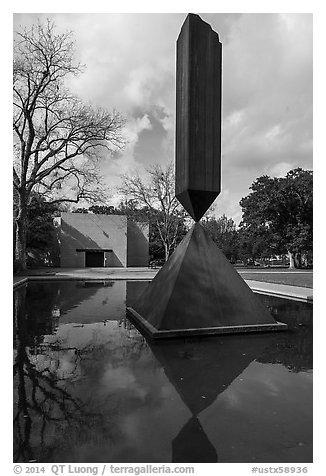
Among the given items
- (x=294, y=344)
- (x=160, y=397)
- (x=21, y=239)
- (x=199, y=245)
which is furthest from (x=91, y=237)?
(x=160, y=397)

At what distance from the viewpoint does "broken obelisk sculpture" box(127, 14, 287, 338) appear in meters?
6.24

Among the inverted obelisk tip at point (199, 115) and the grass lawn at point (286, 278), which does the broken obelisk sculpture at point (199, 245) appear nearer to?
the inverted obelisk tip at point (199, 115)

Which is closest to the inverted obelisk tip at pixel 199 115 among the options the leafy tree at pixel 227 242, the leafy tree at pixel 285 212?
the leafy tree at pixel 285 212

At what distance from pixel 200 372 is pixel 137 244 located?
34677mm

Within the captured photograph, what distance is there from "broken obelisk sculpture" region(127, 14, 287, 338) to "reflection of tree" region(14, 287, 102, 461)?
78.5 inches

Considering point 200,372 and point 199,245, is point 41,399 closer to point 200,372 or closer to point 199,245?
point 200,372

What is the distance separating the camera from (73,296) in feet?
39.7

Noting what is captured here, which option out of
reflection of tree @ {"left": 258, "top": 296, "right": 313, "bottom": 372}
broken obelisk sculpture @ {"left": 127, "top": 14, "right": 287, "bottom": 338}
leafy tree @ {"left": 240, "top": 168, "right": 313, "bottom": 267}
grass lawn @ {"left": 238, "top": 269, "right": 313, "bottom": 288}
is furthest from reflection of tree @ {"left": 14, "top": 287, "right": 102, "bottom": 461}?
leafy tree @ {"left": 240, "top": 168, "right": 313, "bottom": 267}

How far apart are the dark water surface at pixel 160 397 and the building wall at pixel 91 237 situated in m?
28.7

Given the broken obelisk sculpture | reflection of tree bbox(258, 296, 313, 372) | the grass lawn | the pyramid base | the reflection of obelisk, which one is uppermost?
the broken obelisk sculpture

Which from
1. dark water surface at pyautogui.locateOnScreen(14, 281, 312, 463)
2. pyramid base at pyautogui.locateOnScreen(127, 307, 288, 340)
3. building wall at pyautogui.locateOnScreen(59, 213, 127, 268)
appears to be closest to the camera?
dark water surface at pyautogui.locateOnScreen(14, 281, 312, 463)

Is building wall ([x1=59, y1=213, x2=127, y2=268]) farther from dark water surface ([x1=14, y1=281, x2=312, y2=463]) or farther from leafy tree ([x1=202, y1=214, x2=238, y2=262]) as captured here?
dark water surface ([x1=14, y1=281, x2=312, y2=463])

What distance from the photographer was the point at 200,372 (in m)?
4.40

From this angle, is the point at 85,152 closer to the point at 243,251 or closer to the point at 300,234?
the point at 300,234
